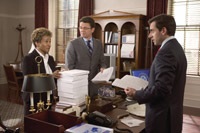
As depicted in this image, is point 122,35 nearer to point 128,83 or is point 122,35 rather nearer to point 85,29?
point 85,29

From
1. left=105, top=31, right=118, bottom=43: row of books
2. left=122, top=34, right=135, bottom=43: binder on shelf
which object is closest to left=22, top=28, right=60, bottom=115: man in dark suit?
left=122, top=34, right=135, bottom=43: binder on shelf

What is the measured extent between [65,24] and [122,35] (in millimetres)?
2160

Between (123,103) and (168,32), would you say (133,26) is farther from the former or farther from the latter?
(168,32)

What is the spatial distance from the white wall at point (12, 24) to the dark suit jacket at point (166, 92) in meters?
6.80

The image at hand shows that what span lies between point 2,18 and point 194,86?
19.4 feet

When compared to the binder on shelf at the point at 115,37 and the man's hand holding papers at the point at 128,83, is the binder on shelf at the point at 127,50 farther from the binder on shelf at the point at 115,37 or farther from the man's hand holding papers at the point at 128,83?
the man's hand holding papers at the point at 128,83

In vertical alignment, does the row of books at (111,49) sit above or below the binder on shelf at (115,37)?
below

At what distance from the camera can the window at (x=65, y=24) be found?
276 inches

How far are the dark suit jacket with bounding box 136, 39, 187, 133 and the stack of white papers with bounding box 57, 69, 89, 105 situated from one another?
1.69 ft

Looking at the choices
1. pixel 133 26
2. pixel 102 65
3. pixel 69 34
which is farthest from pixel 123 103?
pixel 69 34

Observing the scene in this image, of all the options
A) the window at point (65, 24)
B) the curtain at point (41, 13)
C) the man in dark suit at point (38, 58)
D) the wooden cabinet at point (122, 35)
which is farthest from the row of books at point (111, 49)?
the man in dark suit at point (38, 58)

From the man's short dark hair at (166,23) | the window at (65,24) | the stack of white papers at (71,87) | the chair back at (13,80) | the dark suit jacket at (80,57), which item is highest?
the window at (65,24)

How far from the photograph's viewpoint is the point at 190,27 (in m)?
5.31

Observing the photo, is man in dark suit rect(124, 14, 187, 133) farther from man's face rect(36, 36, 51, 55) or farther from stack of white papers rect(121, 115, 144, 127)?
man's face rect(36, 36, 51, 55)
